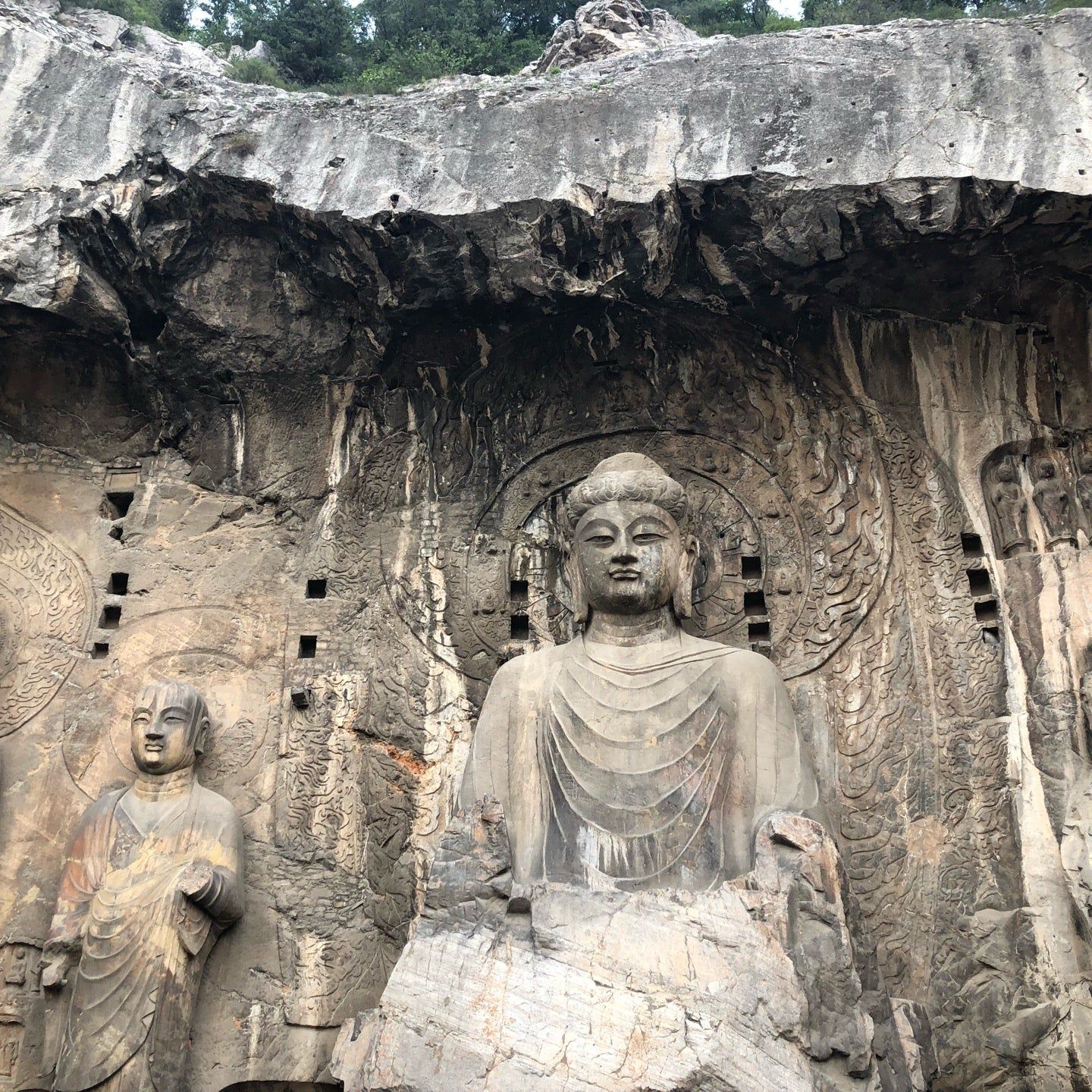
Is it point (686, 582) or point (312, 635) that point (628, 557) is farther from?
point (312, 635)

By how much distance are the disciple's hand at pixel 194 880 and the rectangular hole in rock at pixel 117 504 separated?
7.94ft

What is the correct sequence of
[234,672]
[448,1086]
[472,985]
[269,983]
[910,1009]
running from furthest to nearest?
[234,672], [269,983], [910,1009], [472,985], [448,1086]

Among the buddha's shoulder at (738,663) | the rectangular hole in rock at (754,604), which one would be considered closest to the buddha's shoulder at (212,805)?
the buddha's shoulder at (738,663)

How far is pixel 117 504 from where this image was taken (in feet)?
25.9

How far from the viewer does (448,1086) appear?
4.70m

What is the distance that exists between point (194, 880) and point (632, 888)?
216 cm

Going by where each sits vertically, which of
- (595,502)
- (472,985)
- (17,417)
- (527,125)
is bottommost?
(472,985)

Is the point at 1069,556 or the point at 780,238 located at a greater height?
the point at 780,238

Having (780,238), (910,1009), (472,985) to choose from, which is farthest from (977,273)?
(472,985)

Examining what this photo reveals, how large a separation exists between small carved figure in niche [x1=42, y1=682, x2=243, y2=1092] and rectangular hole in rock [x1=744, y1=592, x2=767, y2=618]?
9.93 feet

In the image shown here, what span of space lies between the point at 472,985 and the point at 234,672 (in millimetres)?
2969

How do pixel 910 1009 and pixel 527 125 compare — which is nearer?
pixel 910 1009

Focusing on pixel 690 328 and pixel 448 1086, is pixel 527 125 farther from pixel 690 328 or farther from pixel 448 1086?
pixel 448 1086

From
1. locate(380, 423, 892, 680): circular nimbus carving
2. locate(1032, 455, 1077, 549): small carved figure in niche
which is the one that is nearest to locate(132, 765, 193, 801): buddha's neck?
locate(380, 423, 892, 680): circular nimbus carving
